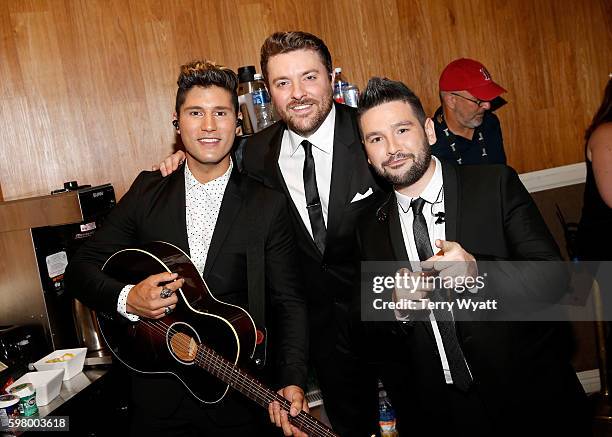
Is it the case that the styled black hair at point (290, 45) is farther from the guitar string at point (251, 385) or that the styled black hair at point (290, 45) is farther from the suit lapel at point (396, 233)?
the guitar string at point (251, 385)

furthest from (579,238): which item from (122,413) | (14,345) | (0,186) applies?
(0,186)

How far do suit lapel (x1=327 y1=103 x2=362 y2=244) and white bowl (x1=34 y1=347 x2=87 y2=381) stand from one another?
1145mm

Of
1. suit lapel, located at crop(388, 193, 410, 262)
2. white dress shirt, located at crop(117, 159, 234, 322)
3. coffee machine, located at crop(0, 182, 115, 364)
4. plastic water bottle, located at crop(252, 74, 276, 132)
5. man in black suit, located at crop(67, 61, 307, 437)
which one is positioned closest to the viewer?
suit lapel, located at crop(388, 193, 410, 262)

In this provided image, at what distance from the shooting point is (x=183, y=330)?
2230mm

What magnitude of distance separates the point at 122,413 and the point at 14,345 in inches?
21.3

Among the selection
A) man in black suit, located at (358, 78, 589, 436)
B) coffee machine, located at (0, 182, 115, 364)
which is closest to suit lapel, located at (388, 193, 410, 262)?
→ man in black suit, located at (358, 78, 589, 436)

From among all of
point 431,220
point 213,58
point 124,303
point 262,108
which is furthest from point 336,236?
point 213,58

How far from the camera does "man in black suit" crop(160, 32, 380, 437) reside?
259 centimetres

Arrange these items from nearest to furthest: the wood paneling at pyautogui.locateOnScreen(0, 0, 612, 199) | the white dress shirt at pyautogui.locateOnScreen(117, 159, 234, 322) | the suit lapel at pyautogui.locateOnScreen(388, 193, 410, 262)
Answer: the suit lapel at pyautogui.locateOnScreen(388, 193, 410, 262) → the white dress shirt at pyautogui.locateOnScreen(117, 159, 234, 322) → the wood paneling at pyautogui.locateOnScreen(0, 0, 612, 199)

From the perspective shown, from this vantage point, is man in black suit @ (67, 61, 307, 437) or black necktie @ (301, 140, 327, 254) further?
black necktie @ (301, 140, 327, 254)

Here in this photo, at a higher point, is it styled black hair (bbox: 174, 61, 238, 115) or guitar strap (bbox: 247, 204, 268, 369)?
styled black hair (bbox: 174, 61, 238, 115)

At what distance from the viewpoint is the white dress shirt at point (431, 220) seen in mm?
2072

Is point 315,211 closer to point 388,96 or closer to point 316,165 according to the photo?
point 316,165

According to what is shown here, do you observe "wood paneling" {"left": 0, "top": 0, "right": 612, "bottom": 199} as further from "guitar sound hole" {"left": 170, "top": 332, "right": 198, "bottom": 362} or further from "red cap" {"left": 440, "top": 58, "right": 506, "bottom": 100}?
"guitar sound hole" {"left": 170, "top": 332, "right": 198, "bottom": 362}
